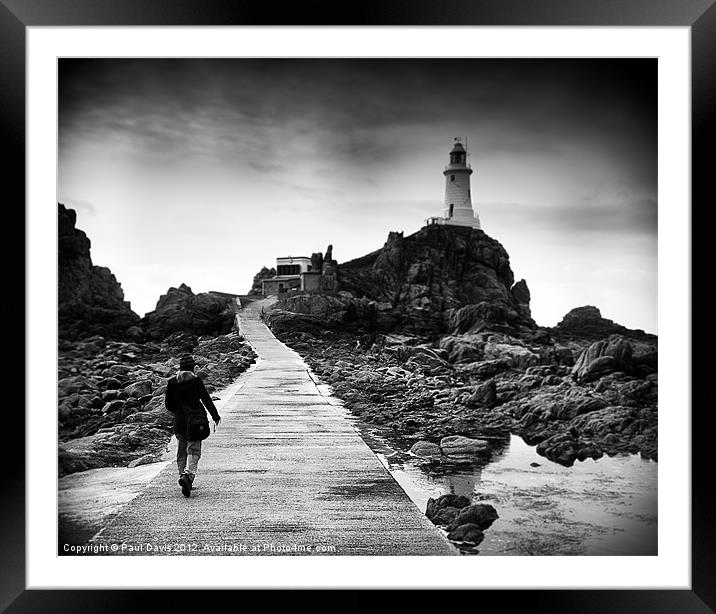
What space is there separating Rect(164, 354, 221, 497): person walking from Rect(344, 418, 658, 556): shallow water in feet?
4.59

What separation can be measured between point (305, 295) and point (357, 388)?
0.88 meters

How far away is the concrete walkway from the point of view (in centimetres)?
466

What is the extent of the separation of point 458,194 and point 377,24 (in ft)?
4.79

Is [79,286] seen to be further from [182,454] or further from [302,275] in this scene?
[302,275]

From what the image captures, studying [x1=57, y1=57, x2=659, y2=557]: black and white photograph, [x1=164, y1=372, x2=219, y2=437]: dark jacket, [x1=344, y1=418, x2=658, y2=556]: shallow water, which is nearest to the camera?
[x1=164, y1=372, x2=219, y2=437]: dark jacket

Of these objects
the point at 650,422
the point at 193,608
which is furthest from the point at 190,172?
the point at 650,422

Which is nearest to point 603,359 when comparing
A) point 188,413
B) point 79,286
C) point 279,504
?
point 279,504

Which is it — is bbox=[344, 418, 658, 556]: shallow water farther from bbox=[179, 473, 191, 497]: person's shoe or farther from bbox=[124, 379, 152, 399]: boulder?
bbox=[124, 379, 152, 399]: boulder

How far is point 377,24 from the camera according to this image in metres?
4.50

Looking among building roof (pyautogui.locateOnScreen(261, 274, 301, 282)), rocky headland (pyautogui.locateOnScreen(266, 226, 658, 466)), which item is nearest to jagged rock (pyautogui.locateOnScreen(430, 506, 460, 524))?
rocky headland (pyautogui.locateOnScreen(266, 226, 658, 466))

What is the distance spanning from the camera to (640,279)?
17.0 ft
